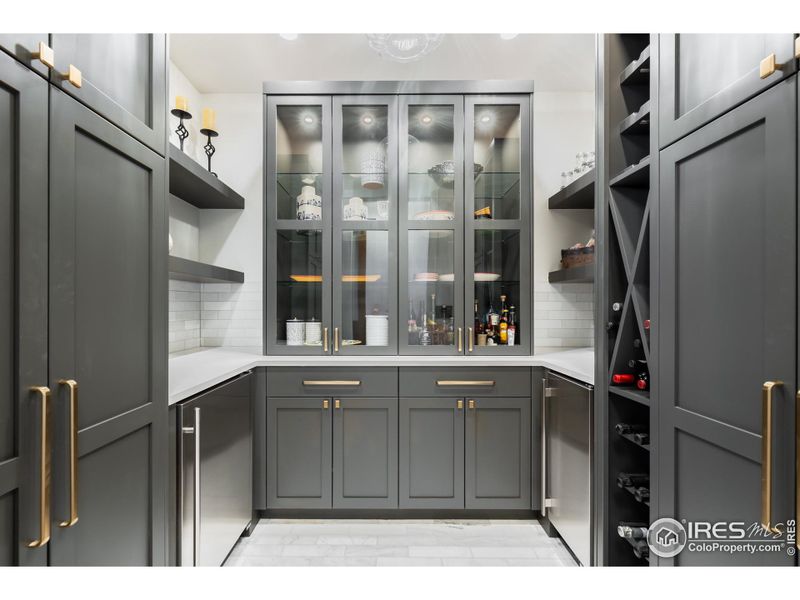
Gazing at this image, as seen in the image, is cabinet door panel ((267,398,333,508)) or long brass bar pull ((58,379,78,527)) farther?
cabinet door panel ((267,398,333,508))

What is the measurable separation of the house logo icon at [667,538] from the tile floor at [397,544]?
82 centimetres

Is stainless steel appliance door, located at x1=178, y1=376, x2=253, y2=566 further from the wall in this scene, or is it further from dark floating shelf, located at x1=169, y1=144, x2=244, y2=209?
the wall

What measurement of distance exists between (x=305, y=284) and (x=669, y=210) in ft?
6.32

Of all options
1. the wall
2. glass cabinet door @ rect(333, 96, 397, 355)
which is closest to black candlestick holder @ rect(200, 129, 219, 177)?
glass cabinet door @ rect(333, 96, 397, 355)

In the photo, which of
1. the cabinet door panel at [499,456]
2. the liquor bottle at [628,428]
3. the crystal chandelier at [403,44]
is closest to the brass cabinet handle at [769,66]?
the liquor bottle at [628,428]

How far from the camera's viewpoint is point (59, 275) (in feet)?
2.64

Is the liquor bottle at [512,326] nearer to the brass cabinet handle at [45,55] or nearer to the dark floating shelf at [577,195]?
the dark floating shelf at [577,195]

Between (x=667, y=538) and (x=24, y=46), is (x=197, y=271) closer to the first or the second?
(x=24, y=46)

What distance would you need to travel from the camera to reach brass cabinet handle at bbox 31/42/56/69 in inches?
29.5

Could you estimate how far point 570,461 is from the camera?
1870 mm

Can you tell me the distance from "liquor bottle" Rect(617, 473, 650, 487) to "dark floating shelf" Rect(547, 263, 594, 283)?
95cm

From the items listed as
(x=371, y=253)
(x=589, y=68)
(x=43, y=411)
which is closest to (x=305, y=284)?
(x=371, y=253)

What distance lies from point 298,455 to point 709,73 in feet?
7.53

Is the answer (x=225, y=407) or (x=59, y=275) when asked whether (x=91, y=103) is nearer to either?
(x=59, y=275)
